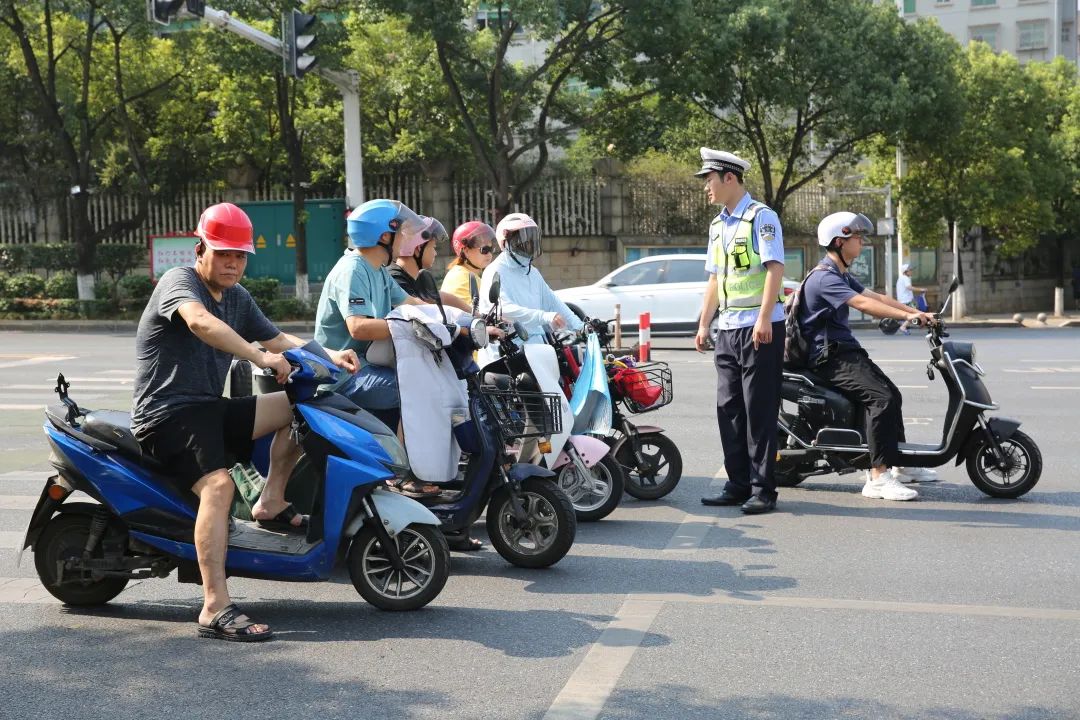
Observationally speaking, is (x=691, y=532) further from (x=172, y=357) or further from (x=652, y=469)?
(x=172, y=357)

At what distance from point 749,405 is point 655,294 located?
14353 mm

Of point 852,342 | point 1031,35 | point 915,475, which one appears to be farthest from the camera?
point 1031,35

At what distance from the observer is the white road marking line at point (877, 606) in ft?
17.5

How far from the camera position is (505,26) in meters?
25.0

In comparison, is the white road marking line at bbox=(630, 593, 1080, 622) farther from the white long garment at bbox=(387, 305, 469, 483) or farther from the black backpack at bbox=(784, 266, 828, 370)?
the black backpack at bbox=(784, 266, 828, 370)

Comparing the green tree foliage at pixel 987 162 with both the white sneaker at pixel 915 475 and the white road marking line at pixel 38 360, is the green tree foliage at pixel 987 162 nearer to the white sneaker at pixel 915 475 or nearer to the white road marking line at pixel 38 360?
the white road marking line at pixel 38 360

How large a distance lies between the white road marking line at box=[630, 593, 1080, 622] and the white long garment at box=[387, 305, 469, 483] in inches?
44.0

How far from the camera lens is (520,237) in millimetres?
7418

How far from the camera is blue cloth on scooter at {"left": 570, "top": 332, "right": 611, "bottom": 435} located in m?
7.18

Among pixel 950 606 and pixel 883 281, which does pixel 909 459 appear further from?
pixel 883 281

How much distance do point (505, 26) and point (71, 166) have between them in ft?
31.9

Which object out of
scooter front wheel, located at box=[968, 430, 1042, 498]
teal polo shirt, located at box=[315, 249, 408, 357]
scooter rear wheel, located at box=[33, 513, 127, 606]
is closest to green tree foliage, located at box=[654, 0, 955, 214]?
scooter front wheel, located at box=[968, 430, 1042, 498]

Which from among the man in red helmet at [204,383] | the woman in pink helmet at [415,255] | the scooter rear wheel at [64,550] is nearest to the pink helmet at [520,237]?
the woman in pink helmet at [415,255]

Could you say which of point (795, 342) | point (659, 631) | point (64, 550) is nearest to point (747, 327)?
point (795, 342)
